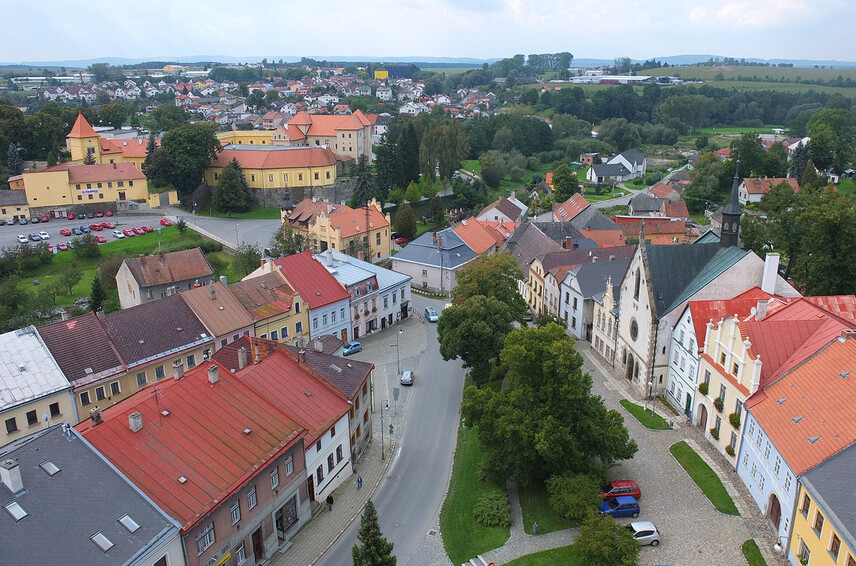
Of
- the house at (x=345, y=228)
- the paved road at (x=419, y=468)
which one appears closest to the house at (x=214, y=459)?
the paved road at (x=419, y=468)

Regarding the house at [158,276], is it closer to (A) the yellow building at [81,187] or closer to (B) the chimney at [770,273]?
(A) the yellow building at [81,187]

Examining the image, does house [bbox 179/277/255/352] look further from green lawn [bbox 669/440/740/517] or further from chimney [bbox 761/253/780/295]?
chimney [bbox 761/253/780/295]

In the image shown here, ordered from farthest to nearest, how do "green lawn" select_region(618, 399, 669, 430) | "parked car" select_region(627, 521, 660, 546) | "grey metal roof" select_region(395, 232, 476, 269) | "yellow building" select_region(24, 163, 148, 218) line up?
1. "yellow building" select_region(24, 163, 148, 218)
2. "grey metal roof" select_region(395, 232, 476, 269)
3. "green lawn" select_region(618, 399, 669, 430)
4. "parked car" select_region(627, 521, 660, 546)

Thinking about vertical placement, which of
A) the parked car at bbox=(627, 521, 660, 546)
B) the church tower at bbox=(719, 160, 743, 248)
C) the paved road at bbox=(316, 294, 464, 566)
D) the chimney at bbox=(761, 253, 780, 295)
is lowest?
the paved road at bbox=(316, 294, 464, 566)

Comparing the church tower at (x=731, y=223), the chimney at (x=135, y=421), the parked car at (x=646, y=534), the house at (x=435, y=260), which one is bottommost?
the parked car at (x=646, y=534)

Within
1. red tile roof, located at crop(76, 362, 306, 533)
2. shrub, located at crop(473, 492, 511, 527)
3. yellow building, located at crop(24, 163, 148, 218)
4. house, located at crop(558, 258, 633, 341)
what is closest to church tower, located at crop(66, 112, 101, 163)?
yellow building, located at crop(24, 163, 148, 218)

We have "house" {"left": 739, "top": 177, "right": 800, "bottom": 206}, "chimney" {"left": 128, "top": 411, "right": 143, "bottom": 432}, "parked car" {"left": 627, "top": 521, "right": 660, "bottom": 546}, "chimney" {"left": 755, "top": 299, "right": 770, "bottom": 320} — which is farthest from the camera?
"house" {"left": 739, "top": 177, "right": 800, "bottom": 206}

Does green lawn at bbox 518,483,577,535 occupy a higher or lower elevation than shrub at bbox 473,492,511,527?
lower

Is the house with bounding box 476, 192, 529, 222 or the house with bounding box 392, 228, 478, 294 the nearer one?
the house with bounding box 392, 228, 478, 294
